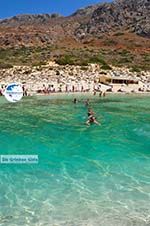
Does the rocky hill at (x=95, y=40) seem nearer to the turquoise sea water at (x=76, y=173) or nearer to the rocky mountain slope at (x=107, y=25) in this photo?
the rocky mountain slope at (x=107, y=25)

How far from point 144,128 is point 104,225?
14.7 m

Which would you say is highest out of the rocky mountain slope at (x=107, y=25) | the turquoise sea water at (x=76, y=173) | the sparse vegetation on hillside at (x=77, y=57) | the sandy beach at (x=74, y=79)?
the rocky mountain slope at (x=107, y=25)

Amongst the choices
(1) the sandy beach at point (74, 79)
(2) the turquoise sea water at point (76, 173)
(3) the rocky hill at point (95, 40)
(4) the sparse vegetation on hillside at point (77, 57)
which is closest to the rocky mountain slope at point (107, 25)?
(3) the rocky hill at point (95, 40)

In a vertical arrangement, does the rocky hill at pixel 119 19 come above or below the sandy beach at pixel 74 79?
above

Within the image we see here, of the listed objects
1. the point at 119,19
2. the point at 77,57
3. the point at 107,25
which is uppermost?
the point at 119,19

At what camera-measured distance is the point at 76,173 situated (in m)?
14.3

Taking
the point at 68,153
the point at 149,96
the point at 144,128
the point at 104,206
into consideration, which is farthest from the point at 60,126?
the point at 149,96

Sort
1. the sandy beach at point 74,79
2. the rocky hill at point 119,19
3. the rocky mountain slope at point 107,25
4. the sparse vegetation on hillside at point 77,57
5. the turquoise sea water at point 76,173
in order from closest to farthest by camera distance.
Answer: the turquoise sea water at point 76,173 < the sandy beach at point 74,79 < the sparse vegetation on hillside at point 77,57 < the rocky mountain slope at point 107,25 < the rocky hill at point 119,19

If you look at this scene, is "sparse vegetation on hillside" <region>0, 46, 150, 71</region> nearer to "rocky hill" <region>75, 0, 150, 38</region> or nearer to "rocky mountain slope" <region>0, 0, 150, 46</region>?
"rocky mountain slope" <region>0, 0, 150, 46</region>

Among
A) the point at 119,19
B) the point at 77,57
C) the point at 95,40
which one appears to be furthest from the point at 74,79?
the point at 119,19

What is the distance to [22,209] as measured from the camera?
10820 mm

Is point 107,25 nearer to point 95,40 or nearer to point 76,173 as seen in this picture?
point 95,40

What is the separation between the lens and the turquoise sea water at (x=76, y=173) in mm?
10531

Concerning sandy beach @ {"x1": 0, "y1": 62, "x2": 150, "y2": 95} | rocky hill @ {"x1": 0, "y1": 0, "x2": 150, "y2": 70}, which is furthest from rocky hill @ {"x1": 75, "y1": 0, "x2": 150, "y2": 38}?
sandy beach @ {"x1": 0, "y1": 62, "x2": 150, "y2": 95}
